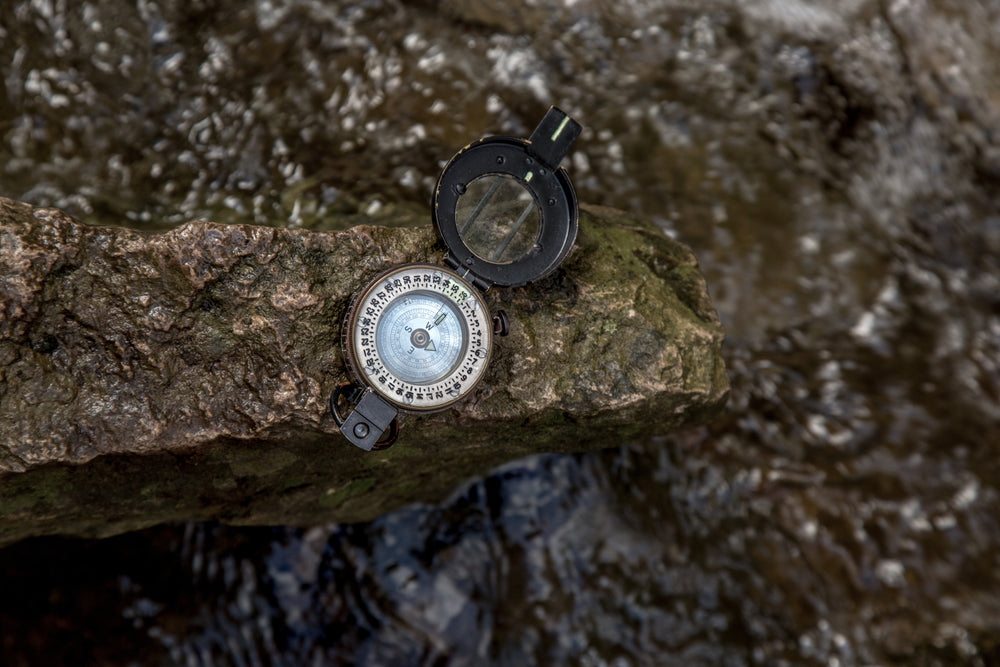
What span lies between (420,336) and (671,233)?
208 cm

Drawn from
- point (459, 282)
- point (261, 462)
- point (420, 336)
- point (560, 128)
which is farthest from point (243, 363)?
point (560, 128)

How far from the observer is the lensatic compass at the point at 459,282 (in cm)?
248

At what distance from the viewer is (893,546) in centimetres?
369

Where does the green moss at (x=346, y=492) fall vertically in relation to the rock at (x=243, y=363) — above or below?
below

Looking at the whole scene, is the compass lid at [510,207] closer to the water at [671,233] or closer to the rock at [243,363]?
the rock at [243,363]

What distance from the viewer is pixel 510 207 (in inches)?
106

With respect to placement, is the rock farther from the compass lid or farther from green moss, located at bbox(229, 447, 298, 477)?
the compass lid

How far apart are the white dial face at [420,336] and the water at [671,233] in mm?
1075

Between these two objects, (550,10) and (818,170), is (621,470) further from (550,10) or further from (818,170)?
(550,10)

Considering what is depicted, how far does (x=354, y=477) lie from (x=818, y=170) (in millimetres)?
3289

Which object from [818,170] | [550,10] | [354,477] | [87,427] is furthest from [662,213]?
[87,427]

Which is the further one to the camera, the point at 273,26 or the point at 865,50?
the point at 865,50

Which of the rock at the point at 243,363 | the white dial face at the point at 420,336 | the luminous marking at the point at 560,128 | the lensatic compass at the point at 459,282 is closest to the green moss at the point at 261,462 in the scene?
the rock at the point at 243,363

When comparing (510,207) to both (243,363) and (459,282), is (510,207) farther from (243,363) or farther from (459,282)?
(243,363)
